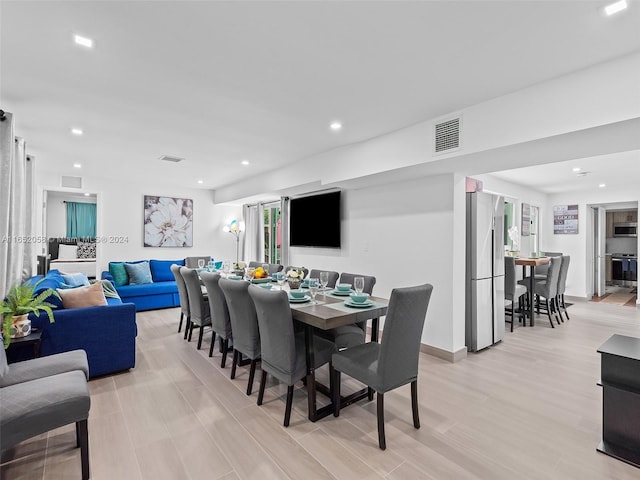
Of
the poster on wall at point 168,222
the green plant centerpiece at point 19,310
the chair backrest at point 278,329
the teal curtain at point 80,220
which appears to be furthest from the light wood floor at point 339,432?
the teal curtain at point 80,220

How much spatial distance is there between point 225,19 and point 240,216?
22.1 ft

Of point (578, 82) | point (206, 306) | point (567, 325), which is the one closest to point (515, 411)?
point (578, 82)

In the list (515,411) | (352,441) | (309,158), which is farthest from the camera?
(309,158)

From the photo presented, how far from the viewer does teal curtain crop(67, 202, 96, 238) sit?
9.30 meters

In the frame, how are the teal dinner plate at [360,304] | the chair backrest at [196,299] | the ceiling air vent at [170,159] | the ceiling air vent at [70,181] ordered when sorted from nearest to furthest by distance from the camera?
the teal dinner plate at [360,304]
the chair backrest at [196,299]
the ceiling air vent at [170,159]
the ceiling air vent at [70,181]

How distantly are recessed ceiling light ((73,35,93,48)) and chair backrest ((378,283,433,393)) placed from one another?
2.46m

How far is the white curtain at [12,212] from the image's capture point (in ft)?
9.95

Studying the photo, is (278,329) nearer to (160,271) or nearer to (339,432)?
(339,432)

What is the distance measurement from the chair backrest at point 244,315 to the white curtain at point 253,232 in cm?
505

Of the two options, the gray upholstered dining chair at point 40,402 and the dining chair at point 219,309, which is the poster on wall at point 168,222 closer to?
the dining chair at point 219,309

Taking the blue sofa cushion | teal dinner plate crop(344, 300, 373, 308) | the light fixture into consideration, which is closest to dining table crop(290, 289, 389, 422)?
teal dinner plate crop(344, 300, 373, 308)

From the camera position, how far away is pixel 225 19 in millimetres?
1804

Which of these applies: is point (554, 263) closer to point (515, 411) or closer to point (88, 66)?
A: point (515, 411)

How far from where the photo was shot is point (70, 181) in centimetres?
607
